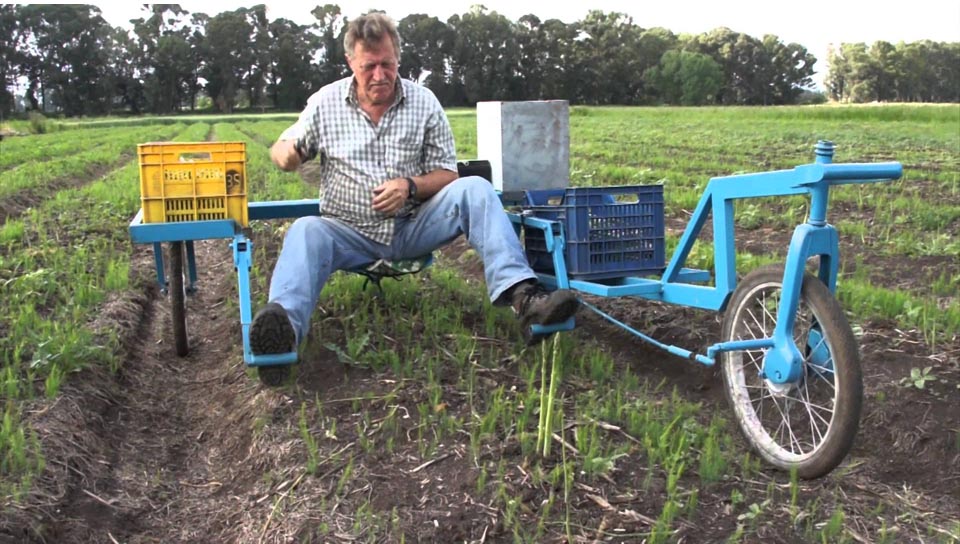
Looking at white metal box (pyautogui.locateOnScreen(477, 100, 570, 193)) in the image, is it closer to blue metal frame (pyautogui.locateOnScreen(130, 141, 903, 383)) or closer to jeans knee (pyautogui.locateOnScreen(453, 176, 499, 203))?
blue metal frame (pyautogui.locateOnScreen(130, 141, 903, 383))

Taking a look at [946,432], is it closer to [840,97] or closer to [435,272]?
[435,272]

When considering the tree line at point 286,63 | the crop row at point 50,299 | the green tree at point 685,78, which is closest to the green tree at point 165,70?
the tree line at point 286,63

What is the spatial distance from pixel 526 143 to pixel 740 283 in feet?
5.71

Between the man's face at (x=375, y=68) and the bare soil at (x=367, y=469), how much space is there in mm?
1347

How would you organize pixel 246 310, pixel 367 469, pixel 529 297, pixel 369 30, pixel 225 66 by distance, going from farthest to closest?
1. pixel 225 66
2. pixel 369 30
3. pixel 246 310
4. pixel 529 297
5. pixel 367 469

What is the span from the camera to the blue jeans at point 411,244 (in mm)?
3775

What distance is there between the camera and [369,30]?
162 inches

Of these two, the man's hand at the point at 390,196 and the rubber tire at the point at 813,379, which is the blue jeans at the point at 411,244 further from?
the rubber tire at the point at 813,379

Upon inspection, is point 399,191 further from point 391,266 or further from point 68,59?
point 68,59

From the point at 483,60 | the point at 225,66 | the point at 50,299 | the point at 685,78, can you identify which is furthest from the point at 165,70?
the point at 50,299

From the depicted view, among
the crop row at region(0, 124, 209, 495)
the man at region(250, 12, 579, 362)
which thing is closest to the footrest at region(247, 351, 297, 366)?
the man at region(250, 12, 579, 362)

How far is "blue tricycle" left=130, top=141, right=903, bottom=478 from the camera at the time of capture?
299 centimetres

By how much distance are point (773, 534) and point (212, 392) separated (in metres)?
2.79

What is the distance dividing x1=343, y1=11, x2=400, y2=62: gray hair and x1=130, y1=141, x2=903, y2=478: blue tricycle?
104 cm
